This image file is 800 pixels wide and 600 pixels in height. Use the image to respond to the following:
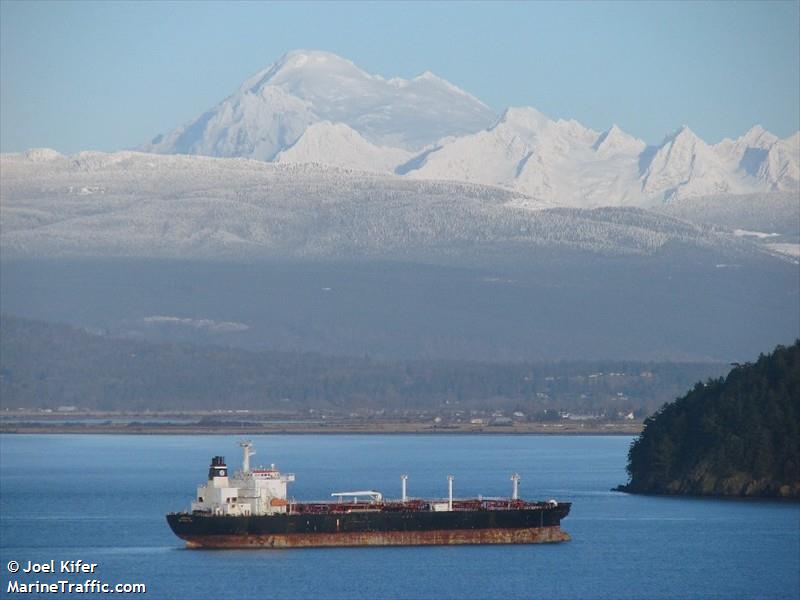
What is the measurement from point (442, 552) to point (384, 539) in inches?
116

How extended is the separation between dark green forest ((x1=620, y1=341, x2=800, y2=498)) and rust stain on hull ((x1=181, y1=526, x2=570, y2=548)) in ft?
74.7

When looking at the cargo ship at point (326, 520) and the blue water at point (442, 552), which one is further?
the cargo ship at point (326, 520)

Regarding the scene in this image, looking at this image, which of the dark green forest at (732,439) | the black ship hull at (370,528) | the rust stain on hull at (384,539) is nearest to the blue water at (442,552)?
the rust stain on hull at (384,539)

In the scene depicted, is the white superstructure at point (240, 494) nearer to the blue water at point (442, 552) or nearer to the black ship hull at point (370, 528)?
the black ship hull at point (370, 528)

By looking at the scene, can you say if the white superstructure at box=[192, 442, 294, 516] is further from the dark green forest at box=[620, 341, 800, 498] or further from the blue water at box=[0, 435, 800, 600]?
the dark green forest at box=[620, 341, 800, 498]

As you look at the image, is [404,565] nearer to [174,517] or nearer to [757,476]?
[174,517]

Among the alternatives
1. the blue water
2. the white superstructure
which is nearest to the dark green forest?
the blue water

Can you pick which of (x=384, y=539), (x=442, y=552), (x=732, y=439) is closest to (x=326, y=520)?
(x=384, y=539)

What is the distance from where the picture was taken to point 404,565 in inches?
3420

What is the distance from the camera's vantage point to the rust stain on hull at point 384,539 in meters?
92.1

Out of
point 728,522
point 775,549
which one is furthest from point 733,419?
point 775,549

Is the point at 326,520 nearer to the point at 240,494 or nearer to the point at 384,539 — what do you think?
the point at 384,539

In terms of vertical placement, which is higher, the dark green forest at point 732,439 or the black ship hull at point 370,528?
the dark green forest at point 732,439

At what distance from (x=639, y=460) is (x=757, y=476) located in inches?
396
